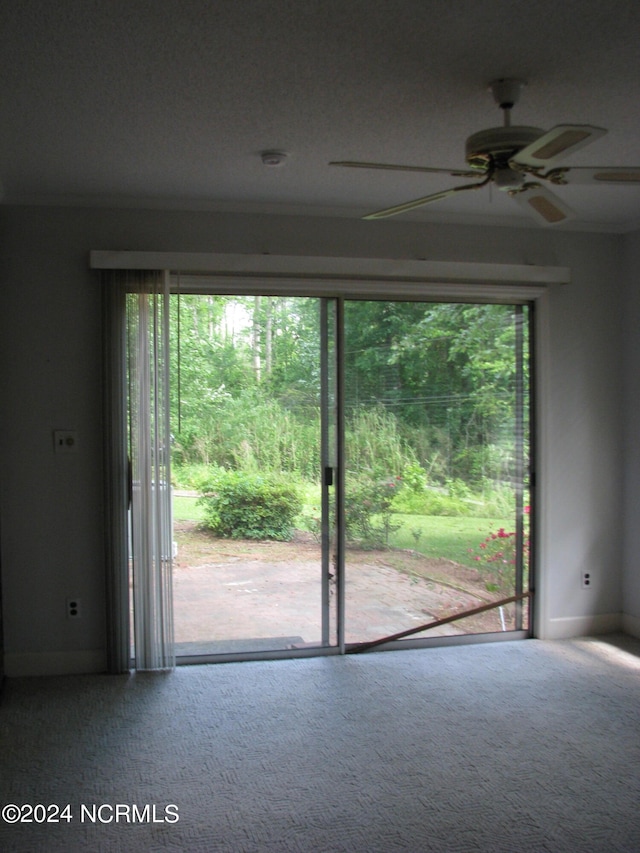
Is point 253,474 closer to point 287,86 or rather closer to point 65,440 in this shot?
point 65,440

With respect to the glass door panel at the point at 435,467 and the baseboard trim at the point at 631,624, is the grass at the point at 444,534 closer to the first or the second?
the glass door panel at the point at 435,467

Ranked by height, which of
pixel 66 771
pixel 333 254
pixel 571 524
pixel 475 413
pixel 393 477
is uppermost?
pixel 333 254

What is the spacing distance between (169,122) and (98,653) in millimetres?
2668

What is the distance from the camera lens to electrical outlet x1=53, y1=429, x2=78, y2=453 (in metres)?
3.75

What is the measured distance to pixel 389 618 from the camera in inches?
164

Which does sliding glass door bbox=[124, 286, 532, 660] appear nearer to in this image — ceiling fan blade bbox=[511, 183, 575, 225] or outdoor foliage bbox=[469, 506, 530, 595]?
outdoor foliage bbox=[469, 506, 530, 595]

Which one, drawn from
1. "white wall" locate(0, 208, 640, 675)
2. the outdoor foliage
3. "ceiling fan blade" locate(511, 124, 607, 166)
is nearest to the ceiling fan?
"ceiling fan blade" locate(511, 124, 607, 166)

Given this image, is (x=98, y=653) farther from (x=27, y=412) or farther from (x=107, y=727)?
(x=27, y=412)

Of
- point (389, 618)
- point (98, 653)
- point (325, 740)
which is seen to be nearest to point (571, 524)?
point (389, 618)

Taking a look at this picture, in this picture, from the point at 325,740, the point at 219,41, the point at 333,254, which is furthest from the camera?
the point at 333,254

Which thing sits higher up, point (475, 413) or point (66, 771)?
point (475, 413)

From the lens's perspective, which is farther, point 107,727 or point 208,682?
point 208,682

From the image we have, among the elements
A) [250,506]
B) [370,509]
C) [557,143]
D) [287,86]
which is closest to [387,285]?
[370,509]

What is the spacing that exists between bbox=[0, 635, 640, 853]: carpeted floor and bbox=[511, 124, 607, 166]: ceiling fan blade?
216 centimetres
